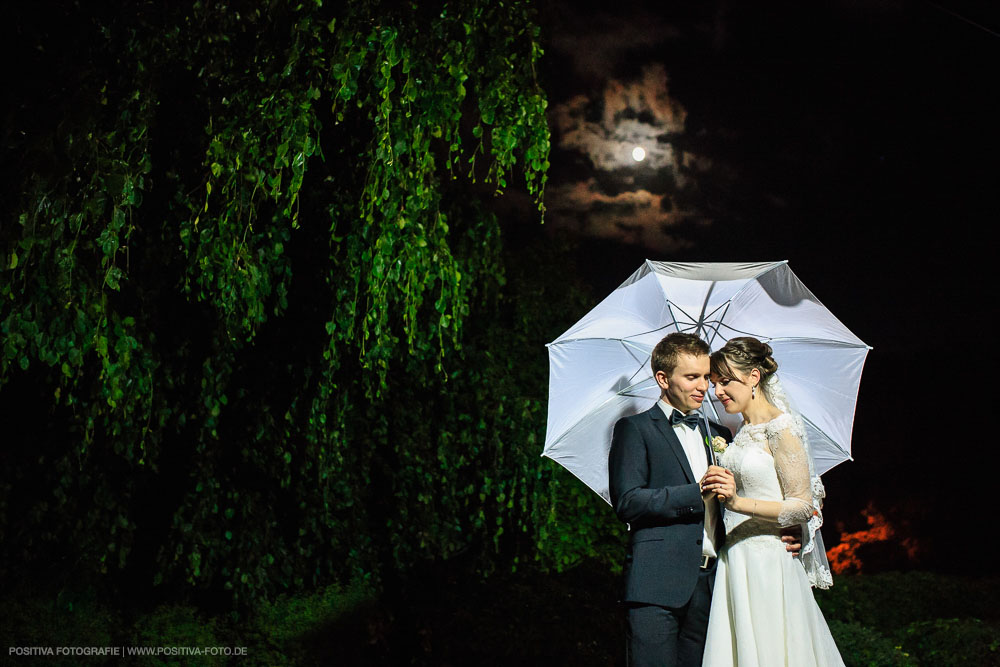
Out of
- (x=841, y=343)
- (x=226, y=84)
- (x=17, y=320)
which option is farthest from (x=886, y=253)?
(x=17, y=320)

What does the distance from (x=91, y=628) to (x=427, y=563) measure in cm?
273

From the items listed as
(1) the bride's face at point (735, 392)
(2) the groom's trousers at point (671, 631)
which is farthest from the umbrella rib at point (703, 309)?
(2) the groom's trousers at point (671, 631)

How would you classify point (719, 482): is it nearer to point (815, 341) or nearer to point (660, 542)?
point (660, 542)

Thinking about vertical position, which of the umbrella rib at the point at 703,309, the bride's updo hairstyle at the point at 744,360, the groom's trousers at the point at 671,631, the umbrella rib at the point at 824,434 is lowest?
the groom's trousers at the point at 671,631

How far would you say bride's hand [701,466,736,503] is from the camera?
298 centimetres

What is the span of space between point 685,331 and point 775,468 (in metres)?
0.79

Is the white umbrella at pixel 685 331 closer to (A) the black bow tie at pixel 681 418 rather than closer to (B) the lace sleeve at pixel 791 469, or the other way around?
(A) the black bow tie at pixel 681 418

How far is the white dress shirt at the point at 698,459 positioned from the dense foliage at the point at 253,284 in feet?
3.76

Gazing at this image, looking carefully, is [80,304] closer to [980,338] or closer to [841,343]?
[841,343]

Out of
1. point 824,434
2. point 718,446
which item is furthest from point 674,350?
point 824,434

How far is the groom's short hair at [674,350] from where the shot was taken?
10.6ft

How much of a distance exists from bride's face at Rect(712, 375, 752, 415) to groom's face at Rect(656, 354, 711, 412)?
0.12m

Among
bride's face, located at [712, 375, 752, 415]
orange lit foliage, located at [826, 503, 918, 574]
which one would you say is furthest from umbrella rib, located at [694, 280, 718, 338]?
orange lit foliage, located at [826, 503, 918, 574]

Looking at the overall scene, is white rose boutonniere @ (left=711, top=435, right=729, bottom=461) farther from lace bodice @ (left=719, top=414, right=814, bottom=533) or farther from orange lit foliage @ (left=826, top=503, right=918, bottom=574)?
orange lit foliage @ (left=826, top=503, right=918, bottom=574)
